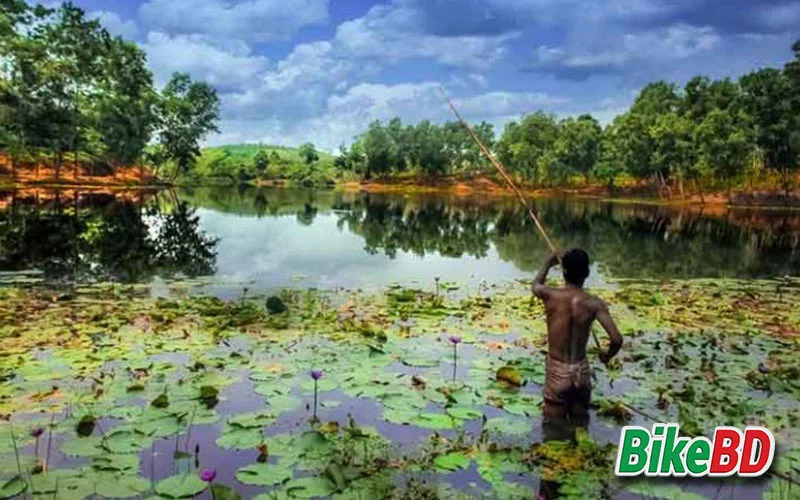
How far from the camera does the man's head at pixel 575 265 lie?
699 cm

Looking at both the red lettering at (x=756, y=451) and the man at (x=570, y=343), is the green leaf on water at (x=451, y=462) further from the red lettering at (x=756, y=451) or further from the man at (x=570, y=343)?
the red lettering at (x=756, y=451)

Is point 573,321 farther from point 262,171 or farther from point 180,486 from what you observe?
point 262,171

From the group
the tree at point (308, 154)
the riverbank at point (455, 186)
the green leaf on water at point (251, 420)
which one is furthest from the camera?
the tree at point (308, 154)

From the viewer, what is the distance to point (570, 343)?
6.96m

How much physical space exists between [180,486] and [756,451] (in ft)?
16.2

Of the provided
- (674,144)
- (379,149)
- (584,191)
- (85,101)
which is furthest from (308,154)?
(674,144)

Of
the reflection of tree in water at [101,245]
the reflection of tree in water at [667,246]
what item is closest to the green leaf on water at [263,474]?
the reflection of tree in water at [101,245]

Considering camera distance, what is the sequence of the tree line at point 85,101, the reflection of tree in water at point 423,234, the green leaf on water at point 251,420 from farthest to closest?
the tree line at point 85,101 < the reflection of tree in water at point 423,234 < the green leaf on water at point 251,420

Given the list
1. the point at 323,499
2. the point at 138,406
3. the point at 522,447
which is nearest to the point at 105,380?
the point at 138,406

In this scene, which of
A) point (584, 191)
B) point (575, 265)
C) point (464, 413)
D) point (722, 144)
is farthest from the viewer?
point (584, 191)

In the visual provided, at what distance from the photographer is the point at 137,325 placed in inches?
422

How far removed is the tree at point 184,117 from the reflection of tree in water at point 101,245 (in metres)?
58.9

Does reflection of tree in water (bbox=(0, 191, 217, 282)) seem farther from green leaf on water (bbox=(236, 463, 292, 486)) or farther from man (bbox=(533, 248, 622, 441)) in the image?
man (bbox=(533, 248, 622, 441))

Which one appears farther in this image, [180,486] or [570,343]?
[570,343]
